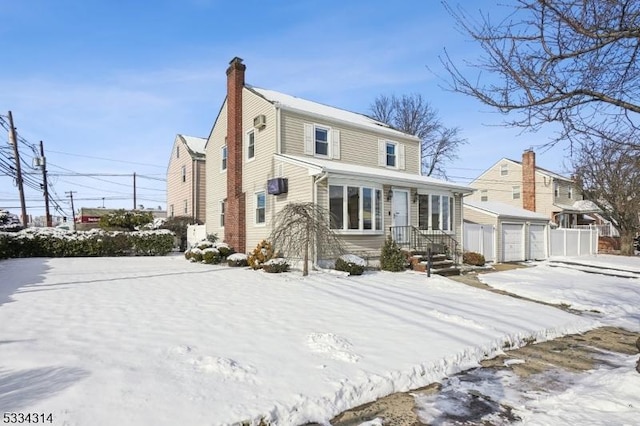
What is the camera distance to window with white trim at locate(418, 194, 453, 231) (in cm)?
1586

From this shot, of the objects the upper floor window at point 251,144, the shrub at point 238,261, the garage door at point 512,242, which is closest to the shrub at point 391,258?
the shrub at point 238,261

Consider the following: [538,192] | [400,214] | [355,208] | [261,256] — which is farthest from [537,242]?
[261,256]

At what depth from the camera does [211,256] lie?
15461 mm

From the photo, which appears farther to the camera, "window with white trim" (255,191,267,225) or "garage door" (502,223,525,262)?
"garage door" (502,223,525,262)

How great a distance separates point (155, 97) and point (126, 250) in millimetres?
7892

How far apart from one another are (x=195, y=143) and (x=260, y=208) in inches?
557

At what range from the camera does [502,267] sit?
1683 centimetres

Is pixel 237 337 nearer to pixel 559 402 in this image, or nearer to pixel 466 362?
pixel 466 362

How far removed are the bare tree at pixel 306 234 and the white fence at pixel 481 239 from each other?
7962 millimetres

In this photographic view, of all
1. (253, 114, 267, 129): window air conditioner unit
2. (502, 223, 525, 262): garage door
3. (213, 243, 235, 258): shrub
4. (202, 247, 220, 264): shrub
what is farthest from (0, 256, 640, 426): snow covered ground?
(502, 223, 525, 262): garage door

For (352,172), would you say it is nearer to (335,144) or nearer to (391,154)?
(335,144)

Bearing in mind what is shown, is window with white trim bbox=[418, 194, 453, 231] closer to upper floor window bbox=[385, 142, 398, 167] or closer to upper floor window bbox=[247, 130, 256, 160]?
upper floor window bbox=[385, 142, 398, 167]

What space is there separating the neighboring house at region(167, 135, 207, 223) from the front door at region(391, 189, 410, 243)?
15.1 metres

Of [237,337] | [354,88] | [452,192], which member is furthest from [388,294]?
[354,88]
